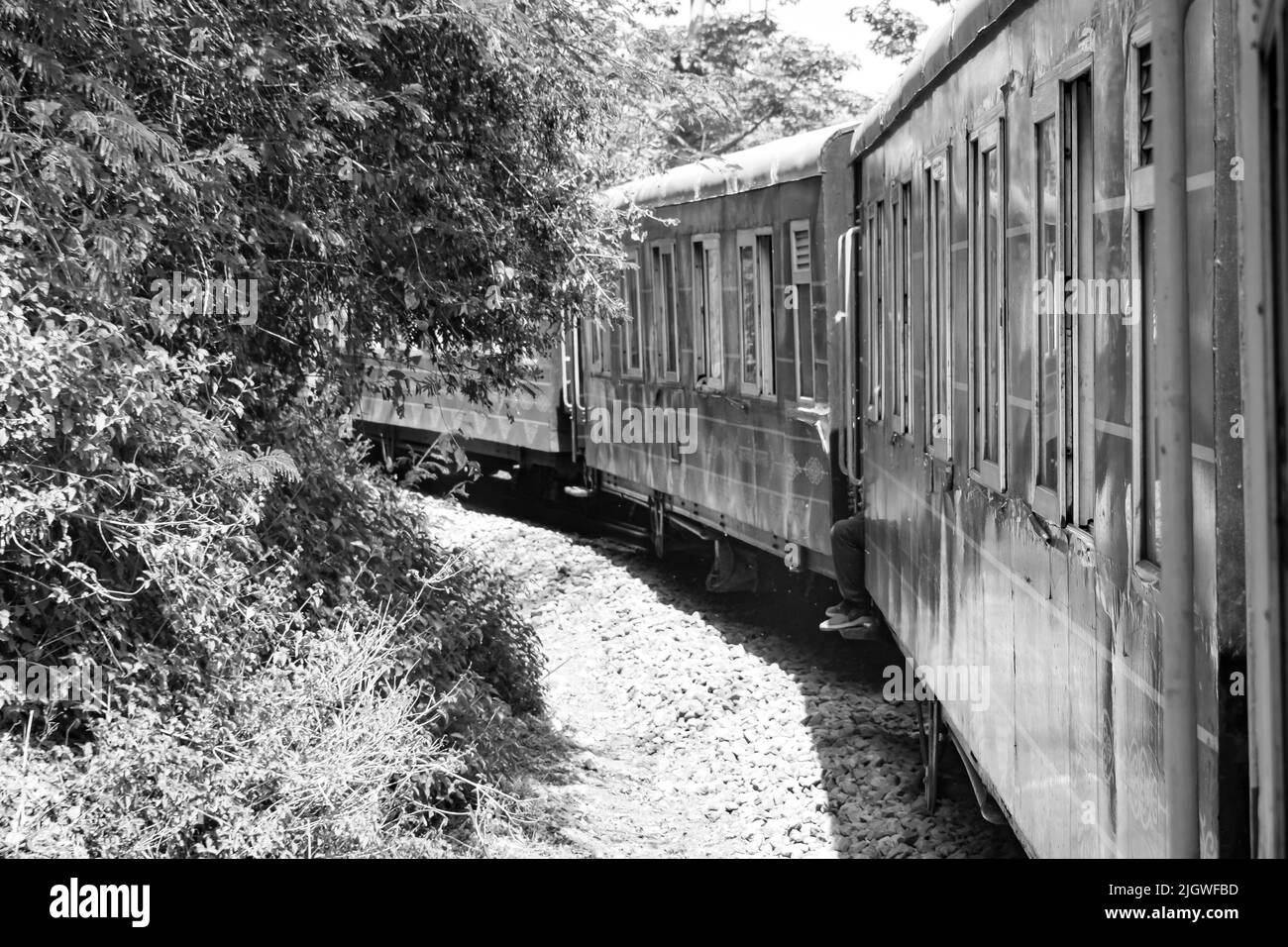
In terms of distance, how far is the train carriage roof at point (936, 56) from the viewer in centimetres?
523

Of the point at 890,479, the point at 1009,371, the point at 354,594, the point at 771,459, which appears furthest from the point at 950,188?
the point at 771,459

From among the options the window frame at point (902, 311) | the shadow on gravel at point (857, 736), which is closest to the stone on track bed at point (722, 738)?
the shadow on gravel at point (857, 736)

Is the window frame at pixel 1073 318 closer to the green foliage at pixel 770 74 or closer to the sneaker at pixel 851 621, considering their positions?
the sneaker at pixel 851 621

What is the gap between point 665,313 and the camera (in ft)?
47.4

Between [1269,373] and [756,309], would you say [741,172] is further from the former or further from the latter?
[1269,373]

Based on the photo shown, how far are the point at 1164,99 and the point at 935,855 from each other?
497cm

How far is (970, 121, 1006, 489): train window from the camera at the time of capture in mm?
5141

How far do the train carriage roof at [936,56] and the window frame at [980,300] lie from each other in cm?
32

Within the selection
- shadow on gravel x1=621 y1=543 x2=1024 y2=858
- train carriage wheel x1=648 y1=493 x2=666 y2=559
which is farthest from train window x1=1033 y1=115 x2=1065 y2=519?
train carriage wheel x1=648 y1=493 x2=666 y2=559

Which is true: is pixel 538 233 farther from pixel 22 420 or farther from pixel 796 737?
pixel 22 420

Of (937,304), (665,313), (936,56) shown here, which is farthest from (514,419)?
(936,56)

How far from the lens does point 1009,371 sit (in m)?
5.04

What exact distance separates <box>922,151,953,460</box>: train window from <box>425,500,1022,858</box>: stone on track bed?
201 cm

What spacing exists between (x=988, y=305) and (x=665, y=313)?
912 cm
